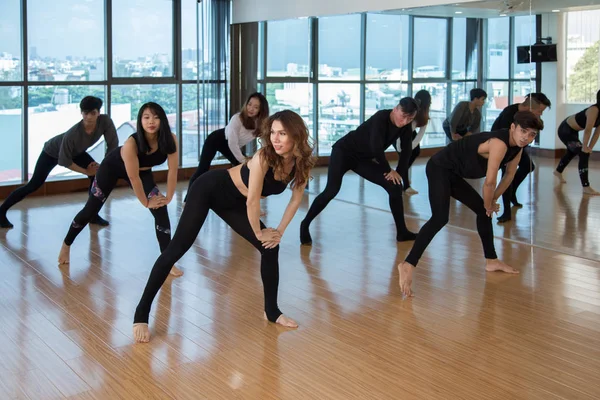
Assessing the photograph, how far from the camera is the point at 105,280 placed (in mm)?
4500

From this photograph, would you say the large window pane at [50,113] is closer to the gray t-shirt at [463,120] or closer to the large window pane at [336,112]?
the large window pane at [336,112]

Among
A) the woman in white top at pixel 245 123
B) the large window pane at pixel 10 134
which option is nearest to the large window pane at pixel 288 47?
the woman in white top at pixel 245 123

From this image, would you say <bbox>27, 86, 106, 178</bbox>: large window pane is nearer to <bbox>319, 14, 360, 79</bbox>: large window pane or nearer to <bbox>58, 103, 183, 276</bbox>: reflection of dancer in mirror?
<bbox>319, 14, 360, 79</bbox>: large window pane

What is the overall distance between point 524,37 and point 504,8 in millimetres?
272

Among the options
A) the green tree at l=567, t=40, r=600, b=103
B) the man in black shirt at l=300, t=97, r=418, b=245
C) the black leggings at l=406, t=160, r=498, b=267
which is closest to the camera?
the black leggings at l=406, t=160, r=498, b=267

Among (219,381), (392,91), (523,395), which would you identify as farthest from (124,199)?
(523,395)

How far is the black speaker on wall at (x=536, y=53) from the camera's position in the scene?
207 inches

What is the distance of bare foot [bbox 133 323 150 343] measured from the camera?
3443 millimetres

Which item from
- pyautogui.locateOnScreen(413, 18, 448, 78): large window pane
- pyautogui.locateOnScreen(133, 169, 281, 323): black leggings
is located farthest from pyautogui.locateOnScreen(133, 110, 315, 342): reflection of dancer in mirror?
pyautogui.locateOnScreen(413, 18, 448, 78): large window pane

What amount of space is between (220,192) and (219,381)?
0.91 meters

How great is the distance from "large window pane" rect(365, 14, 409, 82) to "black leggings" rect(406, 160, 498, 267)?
2.29m

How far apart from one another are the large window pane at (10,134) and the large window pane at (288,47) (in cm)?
272

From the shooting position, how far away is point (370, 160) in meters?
5.46

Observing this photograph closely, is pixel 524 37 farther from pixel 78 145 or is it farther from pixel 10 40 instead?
pixel 10 40
